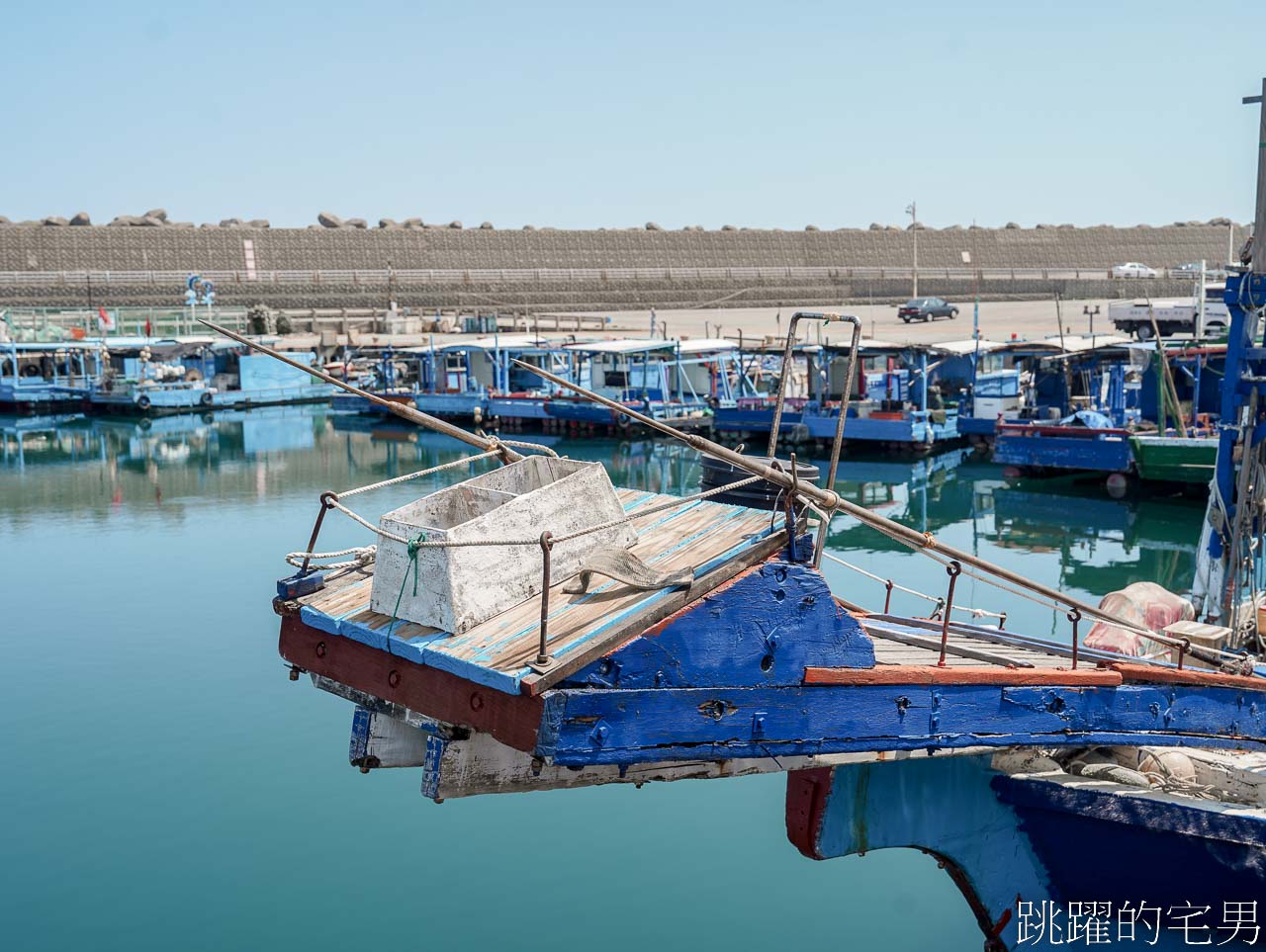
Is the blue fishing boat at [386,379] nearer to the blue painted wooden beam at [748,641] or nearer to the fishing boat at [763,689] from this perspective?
the fishing boat at [763,689]

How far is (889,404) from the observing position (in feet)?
110

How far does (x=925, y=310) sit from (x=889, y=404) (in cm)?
2668

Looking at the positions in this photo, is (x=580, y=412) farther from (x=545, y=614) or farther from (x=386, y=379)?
(x=545, y=614)

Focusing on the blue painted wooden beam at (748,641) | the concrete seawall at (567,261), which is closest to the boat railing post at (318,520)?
the blue painted wooden beam at (748,641)

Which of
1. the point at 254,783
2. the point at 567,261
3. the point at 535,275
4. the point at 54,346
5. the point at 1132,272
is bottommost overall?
the point at 254,783

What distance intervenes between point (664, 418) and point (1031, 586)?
1184 inches

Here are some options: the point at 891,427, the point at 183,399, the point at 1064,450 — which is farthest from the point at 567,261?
the point at 1064,450

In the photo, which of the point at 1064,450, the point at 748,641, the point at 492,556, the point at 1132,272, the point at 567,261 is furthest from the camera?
the point at 567,261

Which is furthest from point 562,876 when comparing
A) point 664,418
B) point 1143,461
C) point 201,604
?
point 664,418

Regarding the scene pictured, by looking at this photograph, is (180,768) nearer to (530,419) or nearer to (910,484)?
(910,484)

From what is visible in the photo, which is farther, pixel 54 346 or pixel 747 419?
pixel 54 346

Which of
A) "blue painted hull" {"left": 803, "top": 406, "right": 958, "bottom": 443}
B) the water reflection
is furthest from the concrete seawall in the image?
"blue painted hull" {"left": 803, "top": 406, "right": 958, "bottom": 443}

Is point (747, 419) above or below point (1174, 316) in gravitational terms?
below

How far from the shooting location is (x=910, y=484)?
95.0 feet
